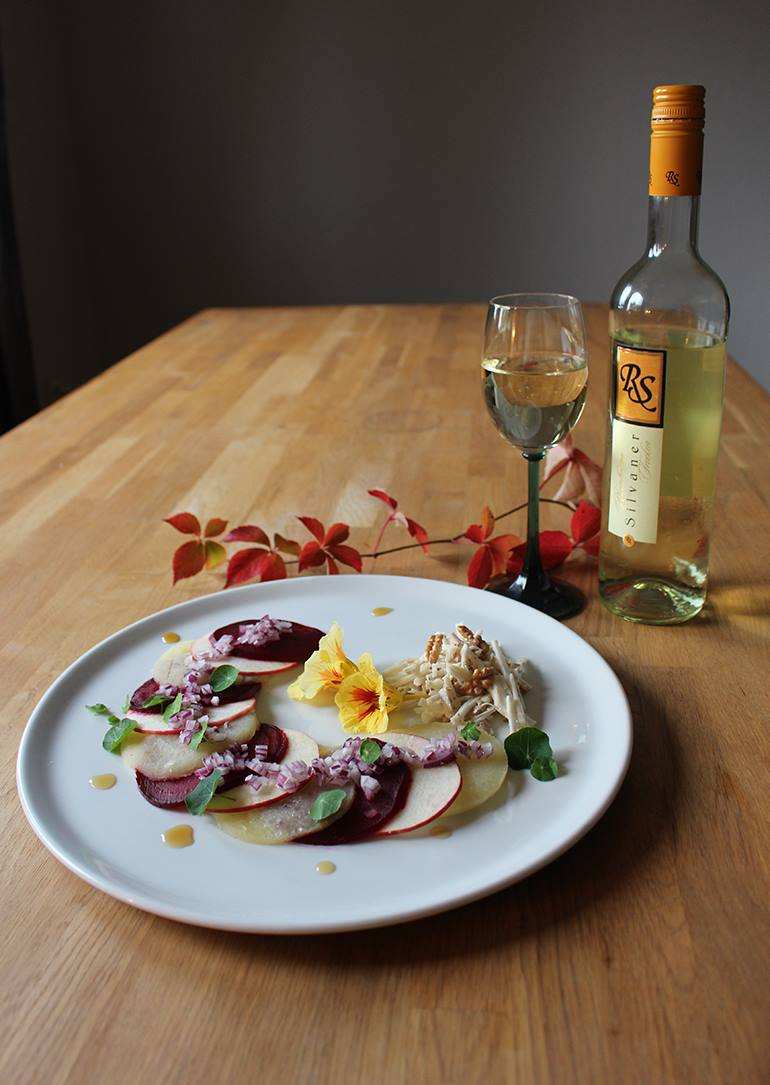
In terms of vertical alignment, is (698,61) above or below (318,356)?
above

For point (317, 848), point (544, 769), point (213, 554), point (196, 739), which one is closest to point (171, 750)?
point (196, 739)

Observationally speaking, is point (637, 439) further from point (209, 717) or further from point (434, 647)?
point (209, 717)

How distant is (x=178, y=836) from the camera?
58 centimetres

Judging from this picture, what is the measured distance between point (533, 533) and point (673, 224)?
28 centimetres

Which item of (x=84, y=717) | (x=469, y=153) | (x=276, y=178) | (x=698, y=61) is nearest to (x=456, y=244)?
(x=469, y=153)

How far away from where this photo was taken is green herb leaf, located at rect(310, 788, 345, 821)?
1.87 feet

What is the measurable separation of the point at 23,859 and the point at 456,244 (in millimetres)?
4030

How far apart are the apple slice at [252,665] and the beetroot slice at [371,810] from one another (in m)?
0.16

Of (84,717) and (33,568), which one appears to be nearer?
(84,717)

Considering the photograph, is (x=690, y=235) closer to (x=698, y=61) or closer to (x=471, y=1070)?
(x=471, y=1070)

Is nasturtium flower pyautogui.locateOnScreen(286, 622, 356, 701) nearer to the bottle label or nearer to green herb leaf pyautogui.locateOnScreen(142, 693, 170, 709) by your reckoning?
green herb leaf pyautogui.locateOnScreen(142, 693, 170, 709)

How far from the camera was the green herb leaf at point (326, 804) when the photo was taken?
569 millimetres

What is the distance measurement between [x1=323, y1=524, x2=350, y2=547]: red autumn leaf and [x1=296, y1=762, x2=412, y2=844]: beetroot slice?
38cm

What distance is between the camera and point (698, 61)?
390 centimetres
